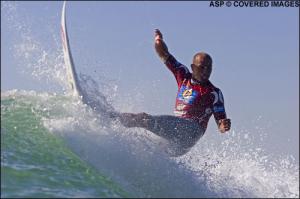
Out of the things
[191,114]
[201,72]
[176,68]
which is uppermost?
[176,68]

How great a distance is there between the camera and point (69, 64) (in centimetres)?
923

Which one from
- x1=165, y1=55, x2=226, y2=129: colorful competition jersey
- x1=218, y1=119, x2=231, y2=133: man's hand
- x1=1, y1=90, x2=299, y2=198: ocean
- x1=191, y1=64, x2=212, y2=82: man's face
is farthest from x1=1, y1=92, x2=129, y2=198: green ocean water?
x1=218, y1=119, x2=231, y2=133: man's hand

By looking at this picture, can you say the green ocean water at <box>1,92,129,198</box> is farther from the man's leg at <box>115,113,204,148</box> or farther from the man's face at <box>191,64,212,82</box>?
the man's face at <box>191,64,212,82</box>

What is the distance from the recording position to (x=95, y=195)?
5.70 meters

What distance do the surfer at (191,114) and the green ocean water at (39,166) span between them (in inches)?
58.1

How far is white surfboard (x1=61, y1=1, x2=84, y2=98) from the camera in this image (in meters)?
8.84

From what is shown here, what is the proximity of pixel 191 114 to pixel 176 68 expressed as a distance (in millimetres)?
939

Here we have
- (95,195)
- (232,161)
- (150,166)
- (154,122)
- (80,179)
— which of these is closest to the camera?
(95,195)

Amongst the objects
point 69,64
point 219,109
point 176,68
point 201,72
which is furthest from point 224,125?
point 69,64

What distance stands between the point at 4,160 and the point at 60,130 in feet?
5.15

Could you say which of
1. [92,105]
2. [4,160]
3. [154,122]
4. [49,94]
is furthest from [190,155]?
[4,160]

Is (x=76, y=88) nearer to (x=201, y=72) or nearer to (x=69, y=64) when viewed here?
(x=69, y=64)

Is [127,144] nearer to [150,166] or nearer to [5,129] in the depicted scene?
[150,166]

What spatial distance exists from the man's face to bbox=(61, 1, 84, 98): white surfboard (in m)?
1.92
